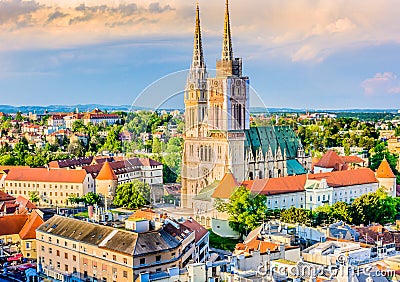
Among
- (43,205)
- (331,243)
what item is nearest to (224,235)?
(331,243)

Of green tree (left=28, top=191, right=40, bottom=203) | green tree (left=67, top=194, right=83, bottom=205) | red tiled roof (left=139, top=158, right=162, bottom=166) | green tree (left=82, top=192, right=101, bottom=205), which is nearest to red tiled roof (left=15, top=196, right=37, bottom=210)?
green tree (left=82, top=192, right=101, bottom=205)

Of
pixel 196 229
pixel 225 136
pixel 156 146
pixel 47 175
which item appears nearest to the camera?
pixel 156 146

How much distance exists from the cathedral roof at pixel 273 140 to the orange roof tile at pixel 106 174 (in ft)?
25.2

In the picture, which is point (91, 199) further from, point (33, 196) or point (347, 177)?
point (347, 177)

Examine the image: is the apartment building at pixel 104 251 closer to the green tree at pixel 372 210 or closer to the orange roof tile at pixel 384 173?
the green tree at pixel 372 210

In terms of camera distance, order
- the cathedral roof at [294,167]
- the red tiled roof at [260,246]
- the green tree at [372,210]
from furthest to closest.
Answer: the cathedral roof at [294,167] → the green tree at [372,210] → the red tiled roof at [260,246]

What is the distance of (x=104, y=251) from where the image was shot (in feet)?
→ 49.7

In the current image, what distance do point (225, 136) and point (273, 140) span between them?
38.2ft

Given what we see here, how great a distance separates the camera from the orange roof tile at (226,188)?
73.3 feet

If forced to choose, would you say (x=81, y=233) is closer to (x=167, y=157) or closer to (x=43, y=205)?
(x=167, y=157)

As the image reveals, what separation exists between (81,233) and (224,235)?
731 cm

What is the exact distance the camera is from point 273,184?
86.7 ft

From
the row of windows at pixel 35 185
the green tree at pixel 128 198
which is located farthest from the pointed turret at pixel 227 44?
the row of windows at pixel 35 185

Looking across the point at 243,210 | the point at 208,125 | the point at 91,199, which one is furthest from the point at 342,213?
the point at 91,199
